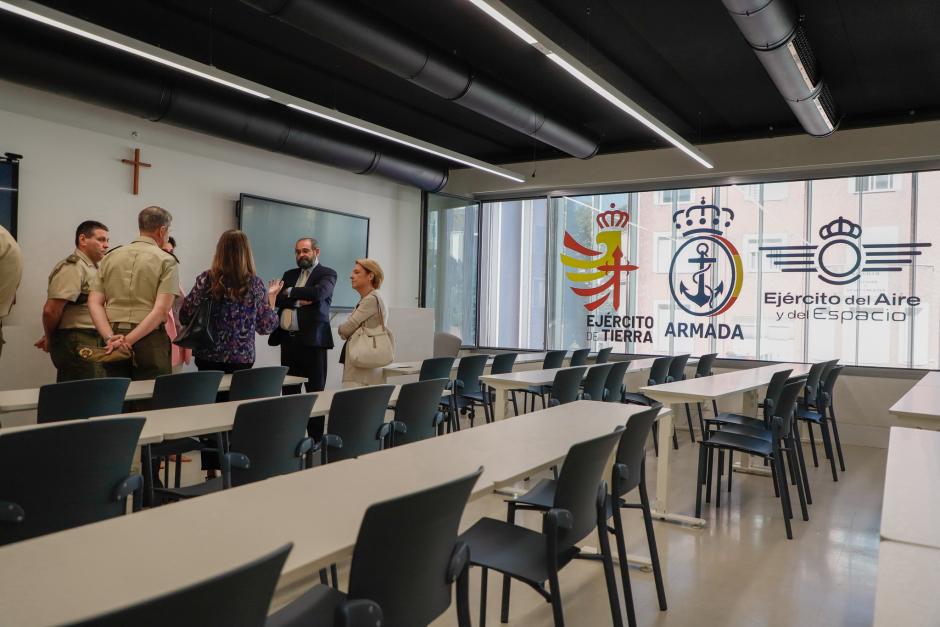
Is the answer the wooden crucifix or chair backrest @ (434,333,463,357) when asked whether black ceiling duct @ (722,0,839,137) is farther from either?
the wooden crucifix

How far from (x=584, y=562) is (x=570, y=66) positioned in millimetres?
3022

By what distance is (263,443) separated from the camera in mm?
2650

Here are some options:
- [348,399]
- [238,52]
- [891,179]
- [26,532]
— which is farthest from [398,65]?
[891,179]

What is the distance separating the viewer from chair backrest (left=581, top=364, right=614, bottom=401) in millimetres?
5387

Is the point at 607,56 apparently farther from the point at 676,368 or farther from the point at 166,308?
the point at 166,308

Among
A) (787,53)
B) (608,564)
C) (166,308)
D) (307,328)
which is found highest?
(787,53)

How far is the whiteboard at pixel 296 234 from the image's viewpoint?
279 inches

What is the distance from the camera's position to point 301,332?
4.77 meters

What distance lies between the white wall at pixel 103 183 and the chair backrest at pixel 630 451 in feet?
15.1

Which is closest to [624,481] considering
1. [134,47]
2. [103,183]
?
[134,47]

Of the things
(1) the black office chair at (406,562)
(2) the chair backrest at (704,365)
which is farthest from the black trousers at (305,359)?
(2) the chair backrest at (704,365)

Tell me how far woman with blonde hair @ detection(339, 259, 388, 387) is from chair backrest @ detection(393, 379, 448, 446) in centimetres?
99

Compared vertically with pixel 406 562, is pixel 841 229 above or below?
above

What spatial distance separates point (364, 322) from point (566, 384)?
5.27 feet
